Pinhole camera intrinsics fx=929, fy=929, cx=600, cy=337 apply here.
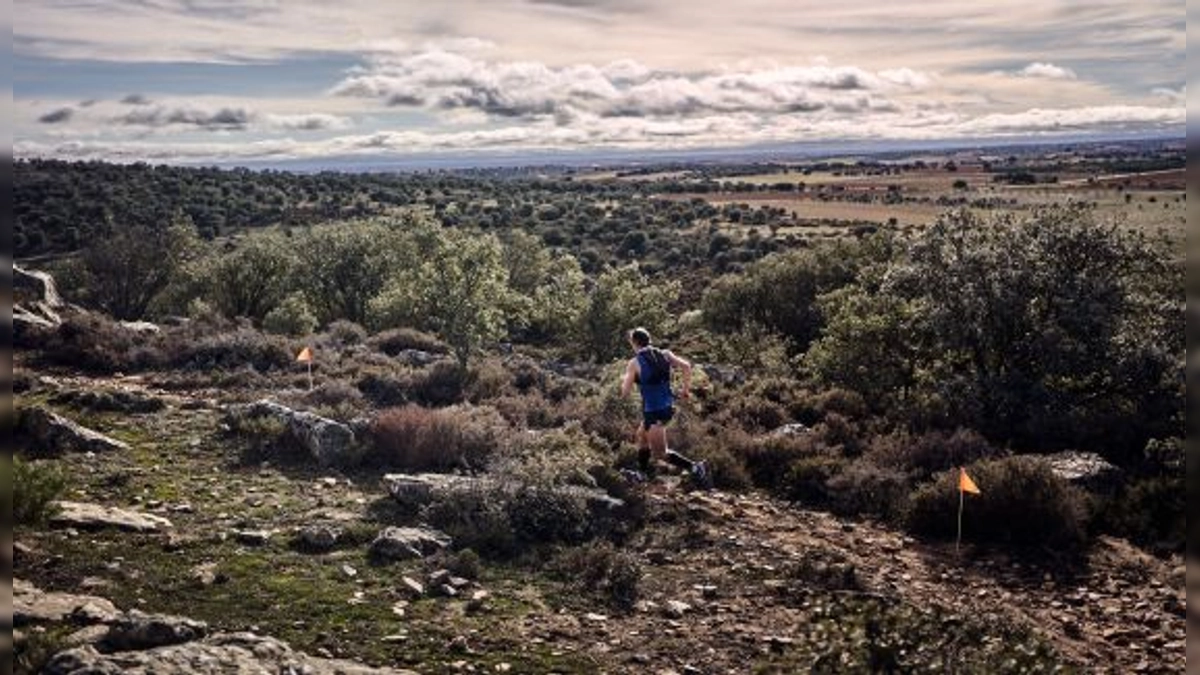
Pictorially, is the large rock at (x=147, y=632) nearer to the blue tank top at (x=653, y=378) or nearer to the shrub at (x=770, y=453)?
the blue tank top at (x=653, y=378)

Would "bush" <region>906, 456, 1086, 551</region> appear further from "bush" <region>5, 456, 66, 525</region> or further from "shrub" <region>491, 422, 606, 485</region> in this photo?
"bush" <region>5, 456, 66, 525</region>

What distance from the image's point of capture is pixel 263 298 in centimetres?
3606

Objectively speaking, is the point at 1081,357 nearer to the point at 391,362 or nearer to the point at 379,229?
the point at 391,362

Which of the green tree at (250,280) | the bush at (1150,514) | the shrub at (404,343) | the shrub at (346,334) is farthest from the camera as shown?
the green tree at (250,280)

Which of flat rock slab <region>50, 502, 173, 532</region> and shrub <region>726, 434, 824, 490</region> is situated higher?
flat rock slab <region>50, 502, 173, 532</region>

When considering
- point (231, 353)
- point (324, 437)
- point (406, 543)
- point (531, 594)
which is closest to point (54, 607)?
point (406, 543)

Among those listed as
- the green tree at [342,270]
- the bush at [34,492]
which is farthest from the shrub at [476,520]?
the green tree at [342,270]

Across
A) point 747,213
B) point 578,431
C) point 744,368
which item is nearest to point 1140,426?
point 578,431

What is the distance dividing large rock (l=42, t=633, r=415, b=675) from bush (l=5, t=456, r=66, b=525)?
8.30 feet

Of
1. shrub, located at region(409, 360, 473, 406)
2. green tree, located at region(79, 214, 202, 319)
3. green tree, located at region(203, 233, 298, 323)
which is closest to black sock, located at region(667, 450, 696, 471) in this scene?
shrub, located at region(409, 360, 473, 406)

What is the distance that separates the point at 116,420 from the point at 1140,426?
1526 cm

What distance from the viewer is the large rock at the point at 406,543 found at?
9492mm

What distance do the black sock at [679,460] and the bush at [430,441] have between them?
2294 mm

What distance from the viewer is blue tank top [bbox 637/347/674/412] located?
39.6 ft
